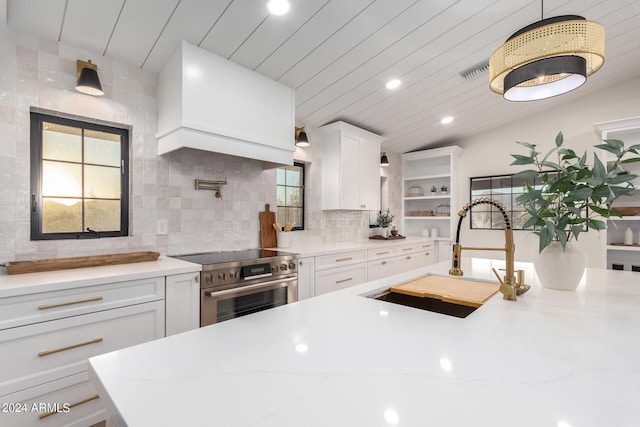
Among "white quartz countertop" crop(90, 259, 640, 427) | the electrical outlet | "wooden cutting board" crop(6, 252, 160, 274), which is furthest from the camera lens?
the electrical outlet

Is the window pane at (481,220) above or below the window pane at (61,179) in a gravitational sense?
below

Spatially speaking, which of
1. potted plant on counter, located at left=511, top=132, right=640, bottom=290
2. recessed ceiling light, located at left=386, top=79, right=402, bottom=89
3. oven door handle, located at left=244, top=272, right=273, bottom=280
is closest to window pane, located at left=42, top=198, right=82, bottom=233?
oven door handle, located at left=244, top=272, right=273, bottom=280

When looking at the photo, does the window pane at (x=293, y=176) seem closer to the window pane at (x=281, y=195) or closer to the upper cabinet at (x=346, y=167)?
the window pane at (x=281, y=195)

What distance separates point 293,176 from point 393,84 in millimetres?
1451

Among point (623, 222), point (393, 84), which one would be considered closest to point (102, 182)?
point (393, 84)

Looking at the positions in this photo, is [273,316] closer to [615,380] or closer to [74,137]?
[615,380]

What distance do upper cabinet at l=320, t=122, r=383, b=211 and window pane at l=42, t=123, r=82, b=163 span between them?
2.43m

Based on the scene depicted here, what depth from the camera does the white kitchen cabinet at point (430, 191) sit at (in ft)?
16.1

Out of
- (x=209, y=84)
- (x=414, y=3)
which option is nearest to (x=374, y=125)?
(x=414, y=3)

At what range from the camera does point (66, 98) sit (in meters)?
2.07

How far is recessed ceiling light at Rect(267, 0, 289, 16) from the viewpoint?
1.96m

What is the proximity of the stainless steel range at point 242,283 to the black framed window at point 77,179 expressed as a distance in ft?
2.02

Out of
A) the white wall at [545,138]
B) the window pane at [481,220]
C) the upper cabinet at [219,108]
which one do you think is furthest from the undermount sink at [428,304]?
the window pane at [481,220]

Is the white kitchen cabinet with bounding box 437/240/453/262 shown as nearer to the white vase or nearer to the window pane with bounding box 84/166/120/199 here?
the white vase
